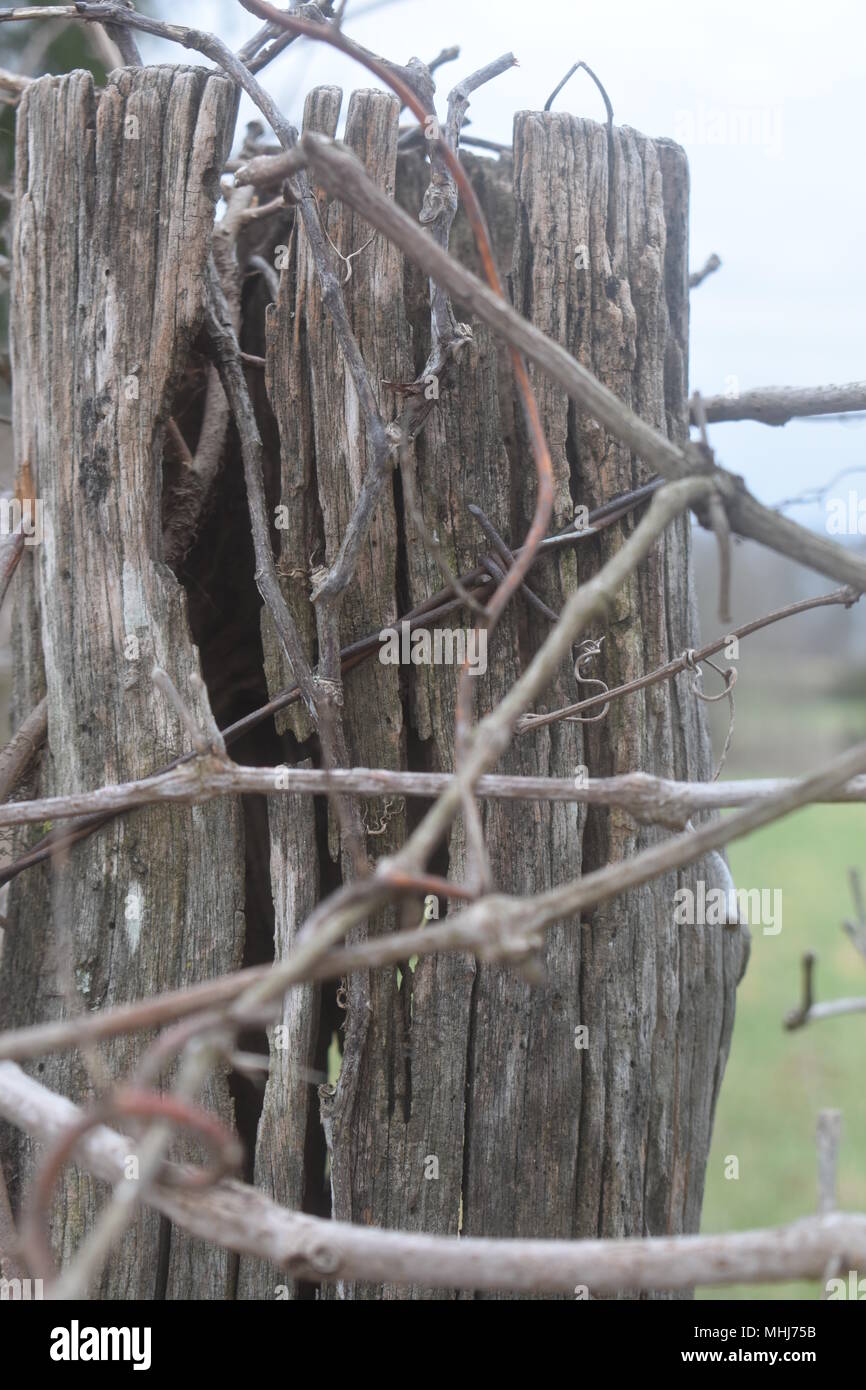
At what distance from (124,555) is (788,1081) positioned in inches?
281

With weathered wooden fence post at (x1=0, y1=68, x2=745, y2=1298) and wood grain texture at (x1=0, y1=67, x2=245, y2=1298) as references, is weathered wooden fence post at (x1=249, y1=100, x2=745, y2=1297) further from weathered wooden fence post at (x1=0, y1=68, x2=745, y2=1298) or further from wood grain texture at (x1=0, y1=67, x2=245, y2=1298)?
wood grain texture at (x1=0, y1=67, x2=245, y2=1298)

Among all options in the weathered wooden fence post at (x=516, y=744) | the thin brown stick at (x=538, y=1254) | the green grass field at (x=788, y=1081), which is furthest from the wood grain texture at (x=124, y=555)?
the green grass field at (x=788, y=1081)

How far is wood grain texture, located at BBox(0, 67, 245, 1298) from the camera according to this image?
1.50 m

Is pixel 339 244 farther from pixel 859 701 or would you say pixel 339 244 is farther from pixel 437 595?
pixel 859 701

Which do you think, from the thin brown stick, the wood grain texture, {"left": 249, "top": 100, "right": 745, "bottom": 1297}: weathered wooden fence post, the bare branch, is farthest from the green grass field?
the thin brown stick

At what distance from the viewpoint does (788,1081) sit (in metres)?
7.11

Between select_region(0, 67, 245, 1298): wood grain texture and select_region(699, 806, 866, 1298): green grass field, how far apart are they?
2092mm

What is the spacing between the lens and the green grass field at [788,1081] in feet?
17.2

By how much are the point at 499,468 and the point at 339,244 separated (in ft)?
1.40

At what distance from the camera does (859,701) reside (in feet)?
55.3

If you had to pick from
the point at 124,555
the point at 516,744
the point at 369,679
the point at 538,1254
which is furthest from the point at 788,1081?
the point at 538,1254
